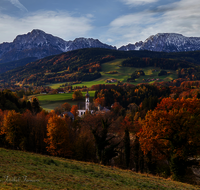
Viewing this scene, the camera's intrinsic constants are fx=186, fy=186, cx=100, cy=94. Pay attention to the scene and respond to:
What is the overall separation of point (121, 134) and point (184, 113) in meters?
39.9

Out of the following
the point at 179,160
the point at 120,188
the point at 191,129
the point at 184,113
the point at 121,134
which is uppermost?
the point at 184,113

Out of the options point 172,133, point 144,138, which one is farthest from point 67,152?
point 172,133

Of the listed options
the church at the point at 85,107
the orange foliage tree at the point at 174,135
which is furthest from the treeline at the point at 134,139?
the church at the point at 85,107

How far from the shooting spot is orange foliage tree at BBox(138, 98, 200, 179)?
107 feet

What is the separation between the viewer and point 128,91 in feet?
639

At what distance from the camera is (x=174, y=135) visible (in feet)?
110

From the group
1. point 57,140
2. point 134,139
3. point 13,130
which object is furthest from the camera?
point 134,139

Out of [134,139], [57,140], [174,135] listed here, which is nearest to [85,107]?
[134,139]

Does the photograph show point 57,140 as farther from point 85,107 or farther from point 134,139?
point 85,107

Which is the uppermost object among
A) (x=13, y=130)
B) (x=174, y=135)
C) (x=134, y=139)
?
(x=174, y=135)

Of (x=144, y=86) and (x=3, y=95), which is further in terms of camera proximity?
(x=144, y=86)

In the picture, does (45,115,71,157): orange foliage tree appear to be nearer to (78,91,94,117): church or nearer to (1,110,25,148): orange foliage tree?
(1,110,25,148): orange foliage tree

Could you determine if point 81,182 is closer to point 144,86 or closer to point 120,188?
point 120,188

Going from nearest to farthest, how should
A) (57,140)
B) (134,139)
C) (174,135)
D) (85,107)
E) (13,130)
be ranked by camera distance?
1. (174,135)
2. (57,140)
3. (13,130)
4. (134,139)
5. (85,107)
